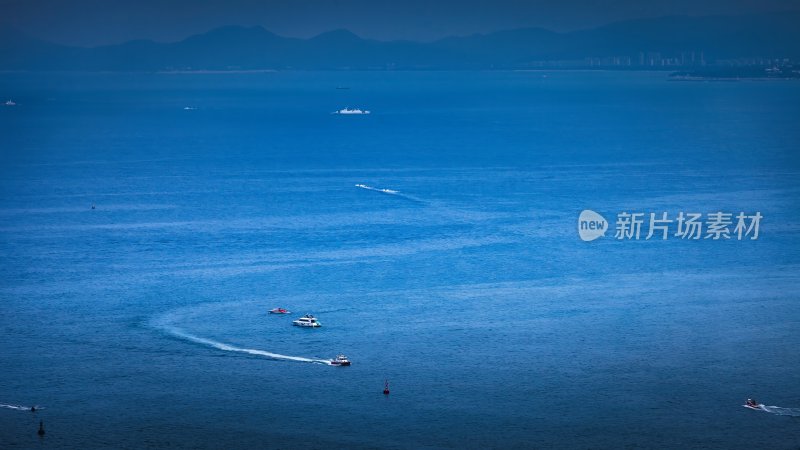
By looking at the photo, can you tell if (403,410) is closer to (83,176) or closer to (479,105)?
(83,176)

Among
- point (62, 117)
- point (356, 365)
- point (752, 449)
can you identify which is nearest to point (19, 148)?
point (62, 117)

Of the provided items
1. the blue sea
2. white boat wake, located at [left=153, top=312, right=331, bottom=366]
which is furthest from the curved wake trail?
white boat wake, located at [left=153, top=312, right=331, bottom=366]

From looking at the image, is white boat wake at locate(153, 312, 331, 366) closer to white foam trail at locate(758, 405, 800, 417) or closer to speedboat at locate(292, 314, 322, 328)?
speedboat at locate(292, 314, 322, 328)

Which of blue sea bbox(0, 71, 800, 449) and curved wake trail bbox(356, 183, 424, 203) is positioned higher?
curved wake trail bbox(356, 183, 424, 203)

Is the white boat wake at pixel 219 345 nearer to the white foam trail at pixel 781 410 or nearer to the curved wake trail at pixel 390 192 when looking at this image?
the white foam trail at pixel 781 410

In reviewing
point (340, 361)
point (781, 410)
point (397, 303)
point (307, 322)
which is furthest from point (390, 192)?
point (781, 410)

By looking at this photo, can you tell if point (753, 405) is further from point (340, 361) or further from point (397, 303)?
point (397, 303)
